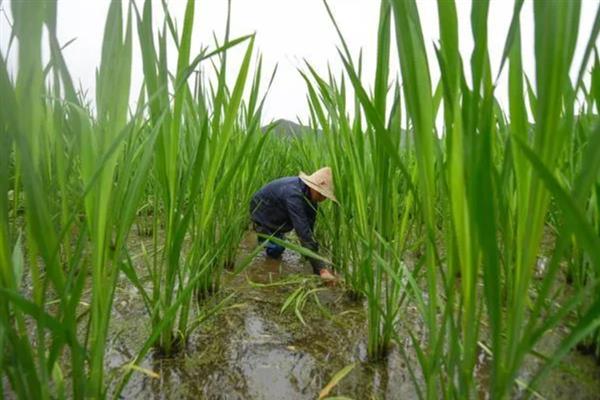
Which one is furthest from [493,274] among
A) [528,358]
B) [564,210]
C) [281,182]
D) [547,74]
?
[281,182]

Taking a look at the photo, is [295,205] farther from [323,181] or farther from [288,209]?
[323,181]

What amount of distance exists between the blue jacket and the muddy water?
0.52m

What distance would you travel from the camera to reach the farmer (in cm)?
164

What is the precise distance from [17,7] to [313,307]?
3.48 ft

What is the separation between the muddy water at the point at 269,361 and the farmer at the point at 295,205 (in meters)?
0.44

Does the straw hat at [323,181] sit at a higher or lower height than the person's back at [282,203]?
higher

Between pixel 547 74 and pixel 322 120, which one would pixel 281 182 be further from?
pixel 547 74

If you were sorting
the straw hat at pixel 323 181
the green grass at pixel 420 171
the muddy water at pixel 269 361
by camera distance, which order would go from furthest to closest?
1. the straw hat at pixel 323 181
2. the muddy water at pixel 269 361
3. the green grass at pixel 420 171

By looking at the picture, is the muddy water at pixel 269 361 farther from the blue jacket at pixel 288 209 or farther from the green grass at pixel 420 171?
the blue jacket at pixel 288 209

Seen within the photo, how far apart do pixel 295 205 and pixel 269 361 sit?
3.44ft

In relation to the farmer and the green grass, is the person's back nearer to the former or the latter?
the farmer

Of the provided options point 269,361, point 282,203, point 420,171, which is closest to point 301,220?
point 282,203

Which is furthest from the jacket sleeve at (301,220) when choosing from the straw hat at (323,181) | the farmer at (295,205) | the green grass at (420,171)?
the green grass at (420,171)

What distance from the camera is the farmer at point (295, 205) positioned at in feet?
5.39
